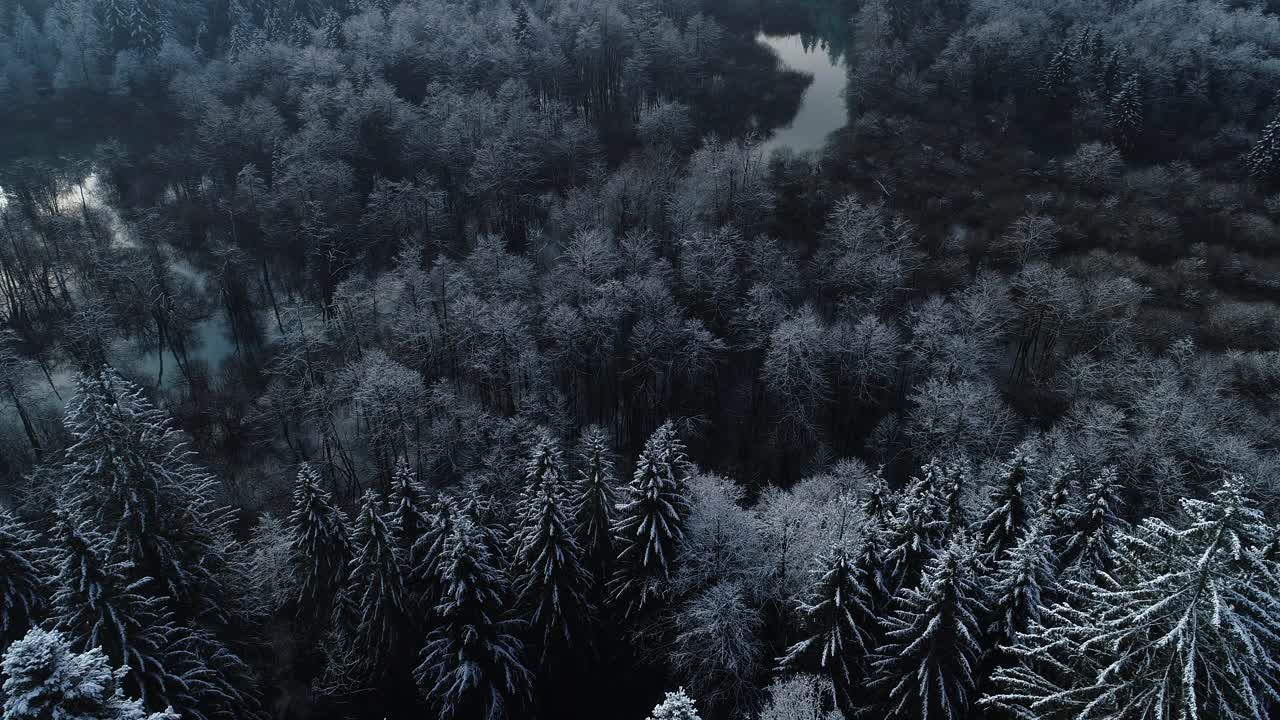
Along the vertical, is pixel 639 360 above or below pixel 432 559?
below

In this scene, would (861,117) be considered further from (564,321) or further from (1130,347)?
(564,321)

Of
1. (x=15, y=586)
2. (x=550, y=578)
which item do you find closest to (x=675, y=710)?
(x=550, y=578)

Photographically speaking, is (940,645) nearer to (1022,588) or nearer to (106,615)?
(1022,588)

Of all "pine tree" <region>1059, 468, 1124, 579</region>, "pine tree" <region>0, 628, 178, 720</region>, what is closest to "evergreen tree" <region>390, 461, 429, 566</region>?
"pine tree" <region>0, 628, 178, 720</region>

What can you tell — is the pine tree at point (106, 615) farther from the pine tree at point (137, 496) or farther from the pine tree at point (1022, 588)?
the pine tree at point (1022, 588)

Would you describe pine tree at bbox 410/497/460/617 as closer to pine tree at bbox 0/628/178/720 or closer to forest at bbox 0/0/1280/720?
forest at bbox 0/0/1280/720

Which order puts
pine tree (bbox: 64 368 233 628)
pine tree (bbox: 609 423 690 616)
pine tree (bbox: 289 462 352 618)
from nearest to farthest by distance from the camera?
pine tree (bbox: 64 368 233 628) → pine tree (bbox: 609 423 690 616) → pine tree (bbox: 289 462 352 618)
